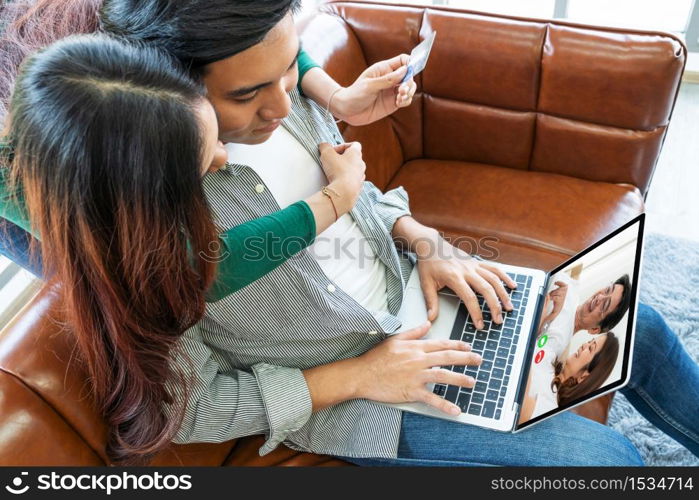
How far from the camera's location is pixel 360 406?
106 cm

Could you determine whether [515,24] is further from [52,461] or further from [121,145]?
[52,461]

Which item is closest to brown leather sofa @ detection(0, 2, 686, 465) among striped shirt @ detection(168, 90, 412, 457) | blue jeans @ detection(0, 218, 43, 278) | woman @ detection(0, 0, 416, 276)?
striped shirt @ detection(168, 90, 412, 457)

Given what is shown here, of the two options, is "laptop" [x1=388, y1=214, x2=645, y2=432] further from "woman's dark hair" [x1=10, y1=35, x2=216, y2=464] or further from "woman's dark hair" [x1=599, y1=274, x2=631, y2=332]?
"woman's dark hair" [x1=10, y1=35, x2=216, y2=464]

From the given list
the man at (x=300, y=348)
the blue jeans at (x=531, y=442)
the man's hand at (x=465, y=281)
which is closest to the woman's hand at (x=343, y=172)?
the man at (x=300, y=348)

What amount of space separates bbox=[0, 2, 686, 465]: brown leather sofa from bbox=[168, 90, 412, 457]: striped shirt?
0.53 metres

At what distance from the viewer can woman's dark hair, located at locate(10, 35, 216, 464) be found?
64cm

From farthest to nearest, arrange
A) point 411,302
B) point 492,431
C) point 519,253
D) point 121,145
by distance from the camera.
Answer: point 519,253 < point 411,302 < point 492,431 < point 121,145

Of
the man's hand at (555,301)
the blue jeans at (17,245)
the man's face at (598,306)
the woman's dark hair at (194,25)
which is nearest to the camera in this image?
the woman's dark hair at (194,25)

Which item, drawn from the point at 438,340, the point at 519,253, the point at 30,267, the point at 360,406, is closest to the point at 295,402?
the point at 360,406

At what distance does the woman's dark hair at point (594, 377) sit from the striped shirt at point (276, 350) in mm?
271

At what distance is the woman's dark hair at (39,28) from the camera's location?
82 cm

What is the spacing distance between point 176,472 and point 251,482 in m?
0.12

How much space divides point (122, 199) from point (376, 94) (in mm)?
644

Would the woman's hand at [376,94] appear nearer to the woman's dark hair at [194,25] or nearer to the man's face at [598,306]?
the woman's dark hair at [194,25]
